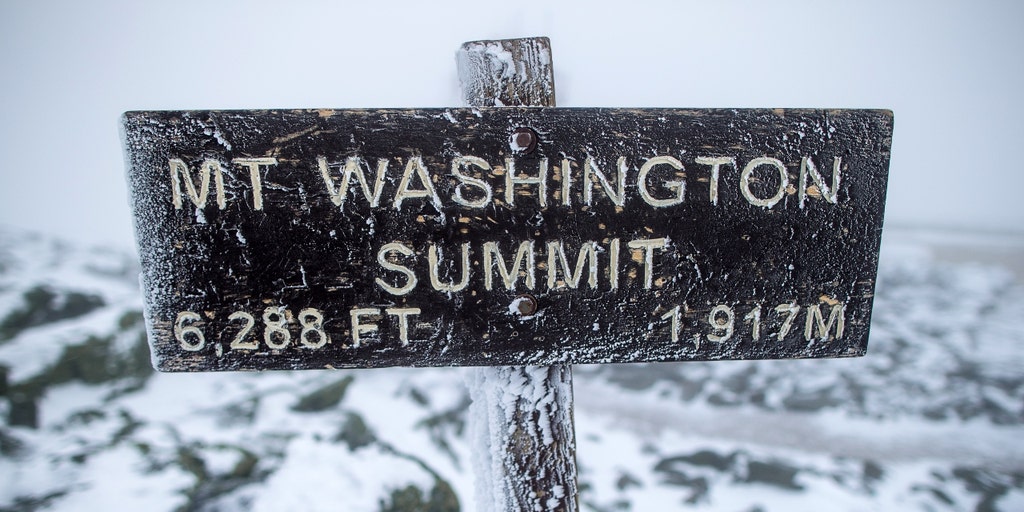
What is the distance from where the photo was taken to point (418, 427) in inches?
120

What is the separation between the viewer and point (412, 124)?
89 centimetres

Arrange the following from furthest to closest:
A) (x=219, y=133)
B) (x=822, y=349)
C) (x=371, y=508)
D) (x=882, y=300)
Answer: (x=882, y=300)
(x=371, y=508)
(x=822, y=349)
(x=219, y=133)

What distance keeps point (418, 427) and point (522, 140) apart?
2.61m

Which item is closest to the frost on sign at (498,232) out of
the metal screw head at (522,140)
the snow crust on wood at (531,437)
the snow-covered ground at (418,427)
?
the metal screw head at (522,140)

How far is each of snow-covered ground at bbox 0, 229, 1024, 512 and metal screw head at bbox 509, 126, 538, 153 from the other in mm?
2121

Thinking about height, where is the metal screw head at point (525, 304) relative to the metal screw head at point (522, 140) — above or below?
below

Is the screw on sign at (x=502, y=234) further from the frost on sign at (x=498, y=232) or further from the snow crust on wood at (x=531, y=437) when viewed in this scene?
the snow crust on wood at (x=531, y=437)

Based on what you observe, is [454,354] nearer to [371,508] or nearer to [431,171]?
[431,171]

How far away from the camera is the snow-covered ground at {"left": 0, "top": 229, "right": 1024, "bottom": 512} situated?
2438mm

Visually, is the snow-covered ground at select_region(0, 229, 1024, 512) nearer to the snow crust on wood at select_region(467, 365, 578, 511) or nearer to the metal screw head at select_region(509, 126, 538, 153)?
the snow crust on wood at select_region(467, 365, 578, 511)

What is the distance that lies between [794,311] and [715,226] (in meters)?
0.25

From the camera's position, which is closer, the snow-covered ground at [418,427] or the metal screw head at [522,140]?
the metal screw head at [522,140]

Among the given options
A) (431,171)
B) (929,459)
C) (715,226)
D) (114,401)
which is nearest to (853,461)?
(929,459)

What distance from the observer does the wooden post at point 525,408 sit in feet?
3.45
